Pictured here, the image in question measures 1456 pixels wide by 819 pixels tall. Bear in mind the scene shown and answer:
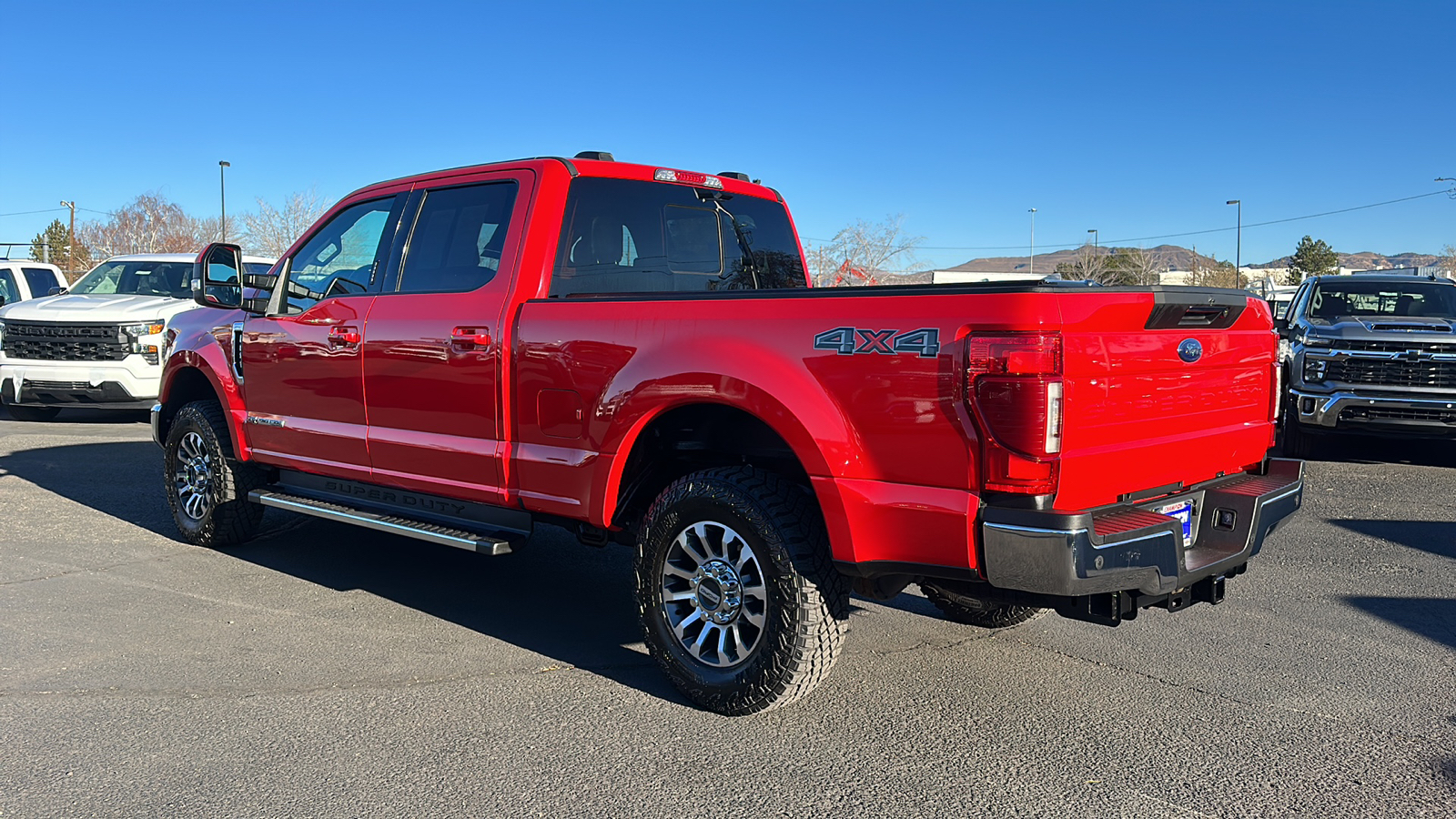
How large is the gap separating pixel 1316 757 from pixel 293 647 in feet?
13.2

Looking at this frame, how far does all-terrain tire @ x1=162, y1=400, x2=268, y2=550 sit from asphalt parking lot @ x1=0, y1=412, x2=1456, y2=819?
19 cm

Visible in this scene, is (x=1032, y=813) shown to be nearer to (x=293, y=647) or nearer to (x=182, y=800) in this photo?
(x=182, y=800)

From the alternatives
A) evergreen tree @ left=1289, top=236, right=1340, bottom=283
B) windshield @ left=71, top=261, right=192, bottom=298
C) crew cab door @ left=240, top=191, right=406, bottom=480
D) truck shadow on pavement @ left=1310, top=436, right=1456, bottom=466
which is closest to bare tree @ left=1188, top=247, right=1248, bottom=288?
evergreen tree @ left=1289, top=236, right=1340, bottom=283

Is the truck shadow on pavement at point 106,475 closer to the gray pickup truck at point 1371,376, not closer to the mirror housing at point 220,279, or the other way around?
the mirror housing at point 220,279

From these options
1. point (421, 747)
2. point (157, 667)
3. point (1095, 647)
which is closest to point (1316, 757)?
point (1095, 647)

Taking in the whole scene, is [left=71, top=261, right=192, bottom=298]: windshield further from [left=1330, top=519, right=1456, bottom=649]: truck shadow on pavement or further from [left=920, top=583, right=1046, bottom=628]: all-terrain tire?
[left=1330, top=519, right=1456, bottom=649]: truck shadow on pavement

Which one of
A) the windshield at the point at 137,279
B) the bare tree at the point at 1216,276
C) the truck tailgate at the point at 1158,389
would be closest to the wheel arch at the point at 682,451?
the truck tailgate at the point at 1158,389

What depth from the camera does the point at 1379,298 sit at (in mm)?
11469

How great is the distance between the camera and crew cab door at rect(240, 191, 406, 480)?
5.62m

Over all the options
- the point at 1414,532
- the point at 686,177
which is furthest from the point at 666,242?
the point at 1414,532

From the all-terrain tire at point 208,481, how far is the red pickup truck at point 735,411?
31 centimetres

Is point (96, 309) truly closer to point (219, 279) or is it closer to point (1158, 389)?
point (219, 279)

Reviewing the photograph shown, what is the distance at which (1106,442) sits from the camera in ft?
11.8

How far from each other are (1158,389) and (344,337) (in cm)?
385
